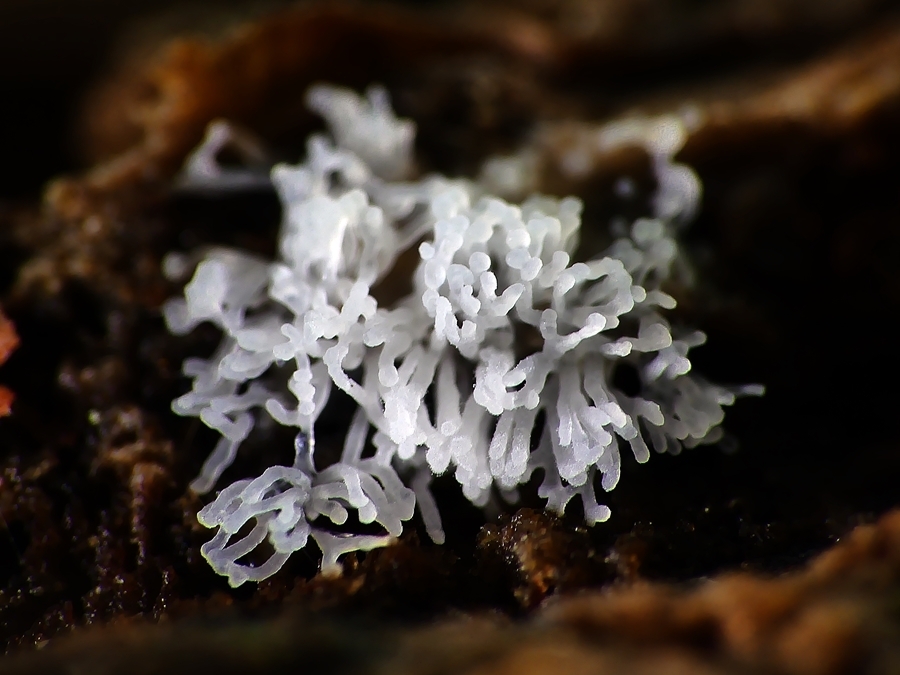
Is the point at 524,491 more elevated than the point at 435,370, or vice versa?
the point at 435,370

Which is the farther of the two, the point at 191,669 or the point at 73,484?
the point at 73,484

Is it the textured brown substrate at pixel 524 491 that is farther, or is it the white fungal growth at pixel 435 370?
the white fungal growth at pixel 435 370

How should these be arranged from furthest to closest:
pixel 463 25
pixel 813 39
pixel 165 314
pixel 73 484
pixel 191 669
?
1. pixel 813 39
2. pixel 463 25
3. pixel 165 314
4. pixel 73 484
5. pixel 191 669

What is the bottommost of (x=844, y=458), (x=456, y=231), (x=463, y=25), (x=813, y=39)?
(x=844, y=458)

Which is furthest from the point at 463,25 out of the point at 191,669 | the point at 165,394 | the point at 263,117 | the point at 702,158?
the point at 191,669

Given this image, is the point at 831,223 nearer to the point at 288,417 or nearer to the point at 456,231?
the point at 456,231

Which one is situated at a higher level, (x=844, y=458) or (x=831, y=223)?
(x=831, y=223)

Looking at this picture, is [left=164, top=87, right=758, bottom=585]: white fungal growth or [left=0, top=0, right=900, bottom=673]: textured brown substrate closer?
[left=0, top=0, right=900, bottom=673]: textured brown substrate

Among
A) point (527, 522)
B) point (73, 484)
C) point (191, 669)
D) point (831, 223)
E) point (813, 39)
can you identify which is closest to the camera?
point (191, 669)
